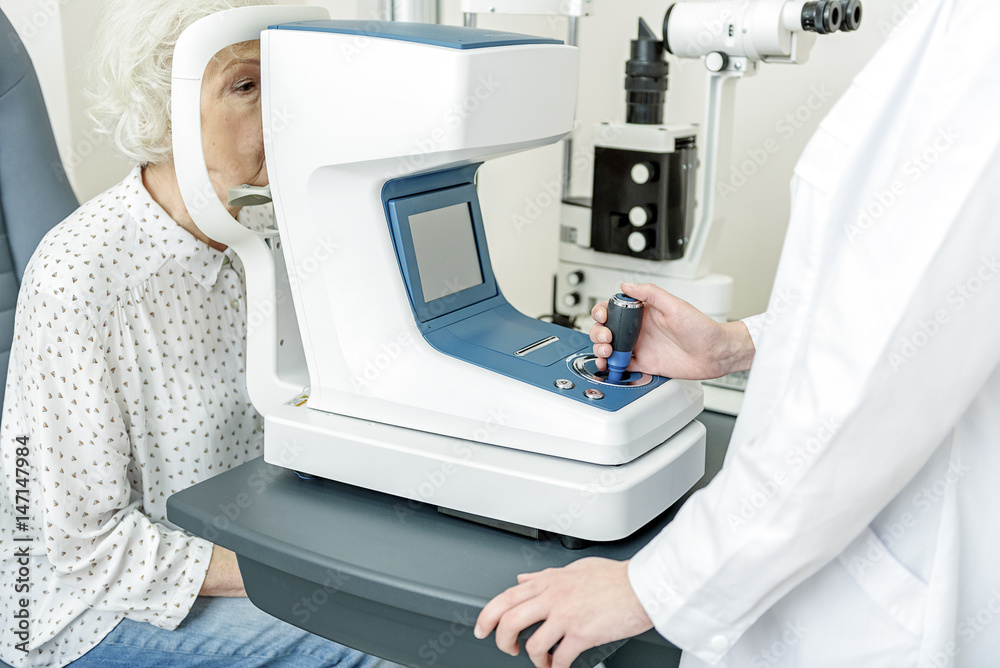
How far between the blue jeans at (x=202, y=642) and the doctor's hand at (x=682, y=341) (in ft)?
1.98

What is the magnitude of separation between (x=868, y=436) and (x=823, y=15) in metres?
1.11

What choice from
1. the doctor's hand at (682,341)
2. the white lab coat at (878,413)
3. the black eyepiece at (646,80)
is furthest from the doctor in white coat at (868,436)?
the black eyepiece at (646,80)

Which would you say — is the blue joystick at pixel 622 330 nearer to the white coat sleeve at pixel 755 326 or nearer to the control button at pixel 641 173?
the white coat sleeve at pixel 755 326

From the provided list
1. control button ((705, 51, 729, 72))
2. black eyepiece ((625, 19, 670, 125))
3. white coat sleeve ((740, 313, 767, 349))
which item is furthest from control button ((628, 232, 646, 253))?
white coat sleeve ((740, 313, 767, 349))

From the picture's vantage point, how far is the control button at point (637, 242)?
1710mm

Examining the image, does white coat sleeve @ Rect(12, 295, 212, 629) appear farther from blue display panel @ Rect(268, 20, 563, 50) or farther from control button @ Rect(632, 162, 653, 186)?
control button @ Rect(632, 162, 653, 186)

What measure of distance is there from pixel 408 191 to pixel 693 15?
904 mm

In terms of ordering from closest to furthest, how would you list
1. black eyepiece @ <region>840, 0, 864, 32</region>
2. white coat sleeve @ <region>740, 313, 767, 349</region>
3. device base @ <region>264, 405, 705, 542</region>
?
device base @ <region>264, 405, 705, 542</region> < white coat sleeve @ <region>740, 313, 767, 349</region> < black eyepiece @ <region>840, 0, 864, 32</region>

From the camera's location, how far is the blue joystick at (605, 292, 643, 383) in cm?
95

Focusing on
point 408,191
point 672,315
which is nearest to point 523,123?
point 408,191

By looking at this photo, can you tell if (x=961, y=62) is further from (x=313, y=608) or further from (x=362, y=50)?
(x=313, y=608)

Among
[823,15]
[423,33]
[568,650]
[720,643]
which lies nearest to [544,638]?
[568,650]

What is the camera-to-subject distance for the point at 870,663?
0.70 meters

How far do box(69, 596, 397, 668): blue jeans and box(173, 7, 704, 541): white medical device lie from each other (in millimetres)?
313
